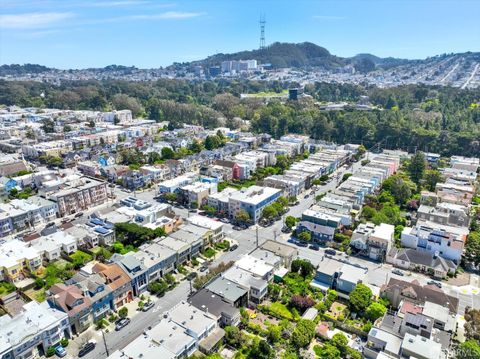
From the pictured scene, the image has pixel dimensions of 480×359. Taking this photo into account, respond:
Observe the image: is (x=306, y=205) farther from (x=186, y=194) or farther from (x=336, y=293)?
(x=336, y=293)

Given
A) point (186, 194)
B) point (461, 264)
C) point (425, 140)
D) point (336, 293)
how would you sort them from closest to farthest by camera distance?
point (336, 293) → point (461, 264) → point (186, 194) → point (425, 140)

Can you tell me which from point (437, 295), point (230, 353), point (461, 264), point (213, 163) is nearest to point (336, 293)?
point (437, 295)

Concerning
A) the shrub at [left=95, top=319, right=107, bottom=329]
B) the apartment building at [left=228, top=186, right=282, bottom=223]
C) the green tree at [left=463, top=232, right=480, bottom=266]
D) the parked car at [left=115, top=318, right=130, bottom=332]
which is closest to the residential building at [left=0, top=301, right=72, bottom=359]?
the shrub at [left=95, top=319, right=107, bottom=329]

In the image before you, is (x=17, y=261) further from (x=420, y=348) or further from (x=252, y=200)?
(x=420, y=348)

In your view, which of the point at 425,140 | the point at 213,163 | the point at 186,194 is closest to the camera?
the point at 186,194

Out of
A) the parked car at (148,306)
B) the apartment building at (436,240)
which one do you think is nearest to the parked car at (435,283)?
the apartment building at (436,240)

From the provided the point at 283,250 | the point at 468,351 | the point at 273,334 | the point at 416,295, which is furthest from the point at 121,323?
the point at 468,351

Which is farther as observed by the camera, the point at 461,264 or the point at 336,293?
the point at 461,264

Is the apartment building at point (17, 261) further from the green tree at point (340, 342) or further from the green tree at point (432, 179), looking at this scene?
the green tree at point (432, 179)
